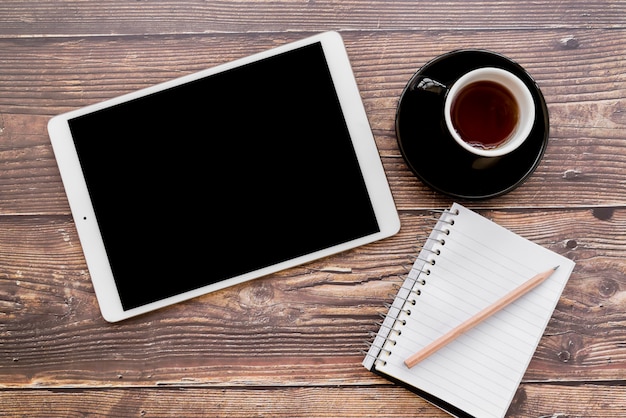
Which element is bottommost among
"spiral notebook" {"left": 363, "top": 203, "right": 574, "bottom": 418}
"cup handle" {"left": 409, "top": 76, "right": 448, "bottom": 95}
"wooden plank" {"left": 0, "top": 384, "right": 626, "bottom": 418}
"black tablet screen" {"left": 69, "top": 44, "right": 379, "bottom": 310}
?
"wooden plank" {"left": 0, "top": 384, "right": 626, "bottom": 418}

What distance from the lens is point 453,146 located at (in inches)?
24.5

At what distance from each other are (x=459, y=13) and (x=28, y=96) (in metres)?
0.56

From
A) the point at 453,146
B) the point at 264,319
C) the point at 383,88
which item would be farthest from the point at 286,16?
the point at 264,319

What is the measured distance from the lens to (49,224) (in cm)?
72

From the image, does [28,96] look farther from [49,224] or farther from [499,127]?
[499,127]

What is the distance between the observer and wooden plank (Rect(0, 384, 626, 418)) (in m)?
0.70

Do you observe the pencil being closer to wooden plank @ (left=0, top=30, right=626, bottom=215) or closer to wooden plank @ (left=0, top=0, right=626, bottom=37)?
A: wooden plank @ (left=0, top=30, right=626, bottom=215)

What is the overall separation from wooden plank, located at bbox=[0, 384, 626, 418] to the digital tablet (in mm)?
114

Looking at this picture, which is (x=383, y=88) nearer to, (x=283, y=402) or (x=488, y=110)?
(x=488, y=110)

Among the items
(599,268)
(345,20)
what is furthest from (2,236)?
(599,268)

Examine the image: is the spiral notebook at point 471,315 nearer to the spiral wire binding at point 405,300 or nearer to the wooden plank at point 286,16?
the spiral wire binding at point 405,300

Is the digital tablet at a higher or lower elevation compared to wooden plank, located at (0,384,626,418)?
higher

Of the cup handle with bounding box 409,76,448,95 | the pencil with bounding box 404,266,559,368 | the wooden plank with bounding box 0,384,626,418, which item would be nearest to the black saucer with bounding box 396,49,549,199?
the cup handle with bounding box 409,76,448,95

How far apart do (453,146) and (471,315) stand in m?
0.21
